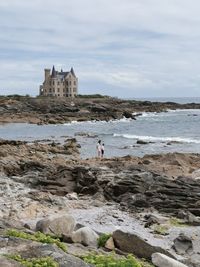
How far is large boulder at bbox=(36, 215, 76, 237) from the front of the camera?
11633mm

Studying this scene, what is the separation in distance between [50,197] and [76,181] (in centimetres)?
262

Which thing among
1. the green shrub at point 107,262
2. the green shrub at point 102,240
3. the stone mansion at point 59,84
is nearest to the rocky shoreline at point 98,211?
the green shrub at point 102,240

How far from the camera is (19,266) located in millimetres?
7828

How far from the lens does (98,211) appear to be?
1706 cm

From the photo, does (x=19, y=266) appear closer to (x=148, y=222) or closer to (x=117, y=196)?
(x=148, y=222)

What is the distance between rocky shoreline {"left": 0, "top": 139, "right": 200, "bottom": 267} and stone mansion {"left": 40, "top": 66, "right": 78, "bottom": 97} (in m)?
128

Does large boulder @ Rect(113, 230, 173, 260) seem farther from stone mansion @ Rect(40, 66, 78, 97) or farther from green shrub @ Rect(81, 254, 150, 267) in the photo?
stone mansion @ Rect(40, 66, 78, 97)

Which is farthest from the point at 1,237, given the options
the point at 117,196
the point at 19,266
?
the point at 117,196

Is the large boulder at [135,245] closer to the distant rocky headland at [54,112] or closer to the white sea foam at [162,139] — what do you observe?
the white sea foam at [162,139]

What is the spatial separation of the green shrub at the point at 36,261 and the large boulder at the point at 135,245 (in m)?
3.10

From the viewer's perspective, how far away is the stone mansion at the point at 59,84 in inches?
6014

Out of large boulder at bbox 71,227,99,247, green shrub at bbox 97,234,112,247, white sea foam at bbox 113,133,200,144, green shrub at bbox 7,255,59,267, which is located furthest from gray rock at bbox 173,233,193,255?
white sea foam at bbox 113,133,200,144

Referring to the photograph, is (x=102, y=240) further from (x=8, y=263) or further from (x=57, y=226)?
(x=8, y=263)

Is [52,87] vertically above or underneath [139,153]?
above
